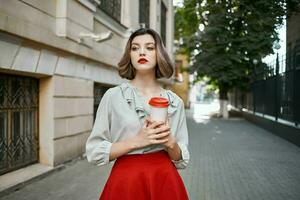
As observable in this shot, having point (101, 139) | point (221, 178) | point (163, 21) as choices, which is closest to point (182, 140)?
point (101, 139)

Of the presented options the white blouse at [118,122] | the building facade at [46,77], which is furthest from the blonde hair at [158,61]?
the building facade at [46,77]

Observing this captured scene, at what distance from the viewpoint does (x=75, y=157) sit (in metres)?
7.36

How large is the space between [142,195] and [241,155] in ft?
23.1

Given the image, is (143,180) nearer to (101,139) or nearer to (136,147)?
(136,147)

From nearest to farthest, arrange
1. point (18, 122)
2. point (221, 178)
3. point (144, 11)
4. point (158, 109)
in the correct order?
point (158, 109) → point (18, 122) → point (221, 178) → point (144, 11)

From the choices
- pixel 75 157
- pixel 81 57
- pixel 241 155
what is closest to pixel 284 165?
pixel 241 155

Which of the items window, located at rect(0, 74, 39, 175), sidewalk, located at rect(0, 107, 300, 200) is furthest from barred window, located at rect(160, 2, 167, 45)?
window, located at rect(0, 74, 39, 175)

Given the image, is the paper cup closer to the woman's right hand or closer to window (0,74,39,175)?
the woman's right hand

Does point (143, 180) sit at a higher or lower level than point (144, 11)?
lower

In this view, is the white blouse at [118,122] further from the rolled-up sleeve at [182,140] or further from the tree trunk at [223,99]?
the tree trunk at [223,99]

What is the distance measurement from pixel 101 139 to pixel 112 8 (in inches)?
345

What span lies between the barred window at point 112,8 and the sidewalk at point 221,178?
4.01 meters

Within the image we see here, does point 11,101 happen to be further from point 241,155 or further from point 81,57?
point 241,155

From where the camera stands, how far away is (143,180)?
191 cm
